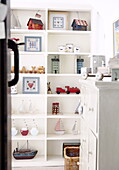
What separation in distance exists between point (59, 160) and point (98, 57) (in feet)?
5.60

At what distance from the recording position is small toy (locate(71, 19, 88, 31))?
3.89m

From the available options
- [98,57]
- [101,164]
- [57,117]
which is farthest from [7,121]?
[57,117]

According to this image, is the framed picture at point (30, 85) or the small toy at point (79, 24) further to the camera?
the framed picture at point (30, 85)

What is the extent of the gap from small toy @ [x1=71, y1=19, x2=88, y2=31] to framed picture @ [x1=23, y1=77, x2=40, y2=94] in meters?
0.99

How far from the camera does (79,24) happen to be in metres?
3.88

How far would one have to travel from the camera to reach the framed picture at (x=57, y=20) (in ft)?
13.1

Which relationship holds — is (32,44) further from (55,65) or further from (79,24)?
(79,24)

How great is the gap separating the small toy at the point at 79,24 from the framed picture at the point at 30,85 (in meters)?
0.99

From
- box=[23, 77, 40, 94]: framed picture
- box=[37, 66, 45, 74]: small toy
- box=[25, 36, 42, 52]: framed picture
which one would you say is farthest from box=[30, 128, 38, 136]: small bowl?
box=[25, 36, 42, 52]: framed picture

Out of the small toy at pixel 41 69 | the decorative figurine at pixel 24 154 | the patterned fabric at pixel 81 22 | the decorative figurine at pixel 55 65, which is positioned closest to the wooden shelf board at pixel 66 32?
the patterned fabric at pixel 81 22

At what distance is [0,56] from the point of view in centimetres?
78

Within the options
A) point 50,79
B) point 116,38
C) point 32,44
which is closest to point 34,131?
point 50,79

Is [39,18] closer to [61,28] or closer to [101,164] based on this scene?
[61,28]

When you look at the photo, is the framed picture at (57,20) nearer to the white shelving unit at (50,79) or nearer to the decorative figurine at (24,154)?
the white shelving unit at (50,79)
